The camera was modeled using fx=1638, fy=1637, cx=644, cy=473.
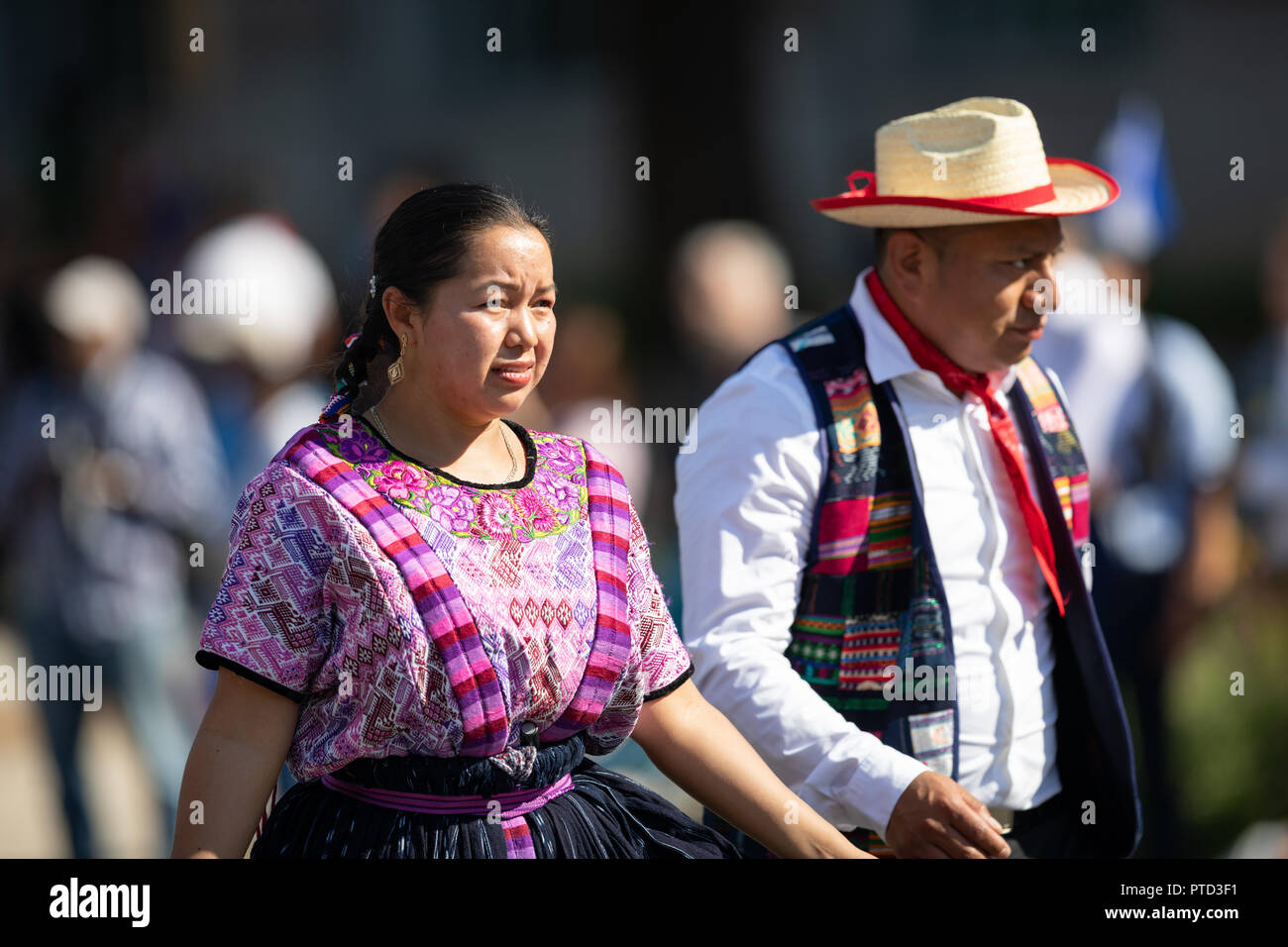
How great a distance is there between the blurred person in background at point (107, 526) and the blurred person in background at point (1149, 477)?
322 cm

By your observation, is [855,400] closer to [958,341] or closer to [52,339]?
[958,341]

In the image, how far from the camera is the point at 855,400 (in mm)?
3092

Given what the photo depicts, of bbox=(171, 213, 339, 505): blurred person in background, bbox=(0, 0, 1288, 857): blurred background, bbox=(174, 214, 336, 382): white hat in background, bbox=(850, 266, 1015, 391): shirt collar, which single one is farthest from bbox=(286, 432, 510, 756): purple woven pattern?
bbox=(174, 214, 336, 382): white hat in background

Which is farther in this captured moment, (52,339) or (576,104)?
Result: (576,104)

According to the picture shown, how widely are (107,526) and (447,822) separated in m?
4.08

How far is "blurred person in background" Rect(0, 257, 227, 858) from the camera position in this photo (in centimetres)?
594

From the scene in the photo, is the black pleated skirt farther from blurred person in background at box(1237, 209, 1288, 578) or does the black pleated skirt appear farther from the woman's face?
blurred person in background at box(1237, 209, 1288, 578)

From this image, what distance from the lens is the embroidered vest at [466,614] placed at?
2221mm

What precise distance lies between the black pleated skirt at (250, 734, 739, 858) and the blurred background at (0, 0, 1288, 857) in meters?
0.74

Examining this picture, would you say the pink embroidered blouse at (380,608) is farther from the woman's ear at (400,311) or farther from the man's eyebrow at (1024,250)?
the man's eyebrow at (1024,250)

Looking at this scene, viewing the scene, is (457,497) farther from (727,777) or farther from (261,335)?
(261,335)

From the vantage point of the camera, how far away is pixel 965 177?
10.5 feet

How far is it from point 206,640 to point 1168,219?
16.6 feet
